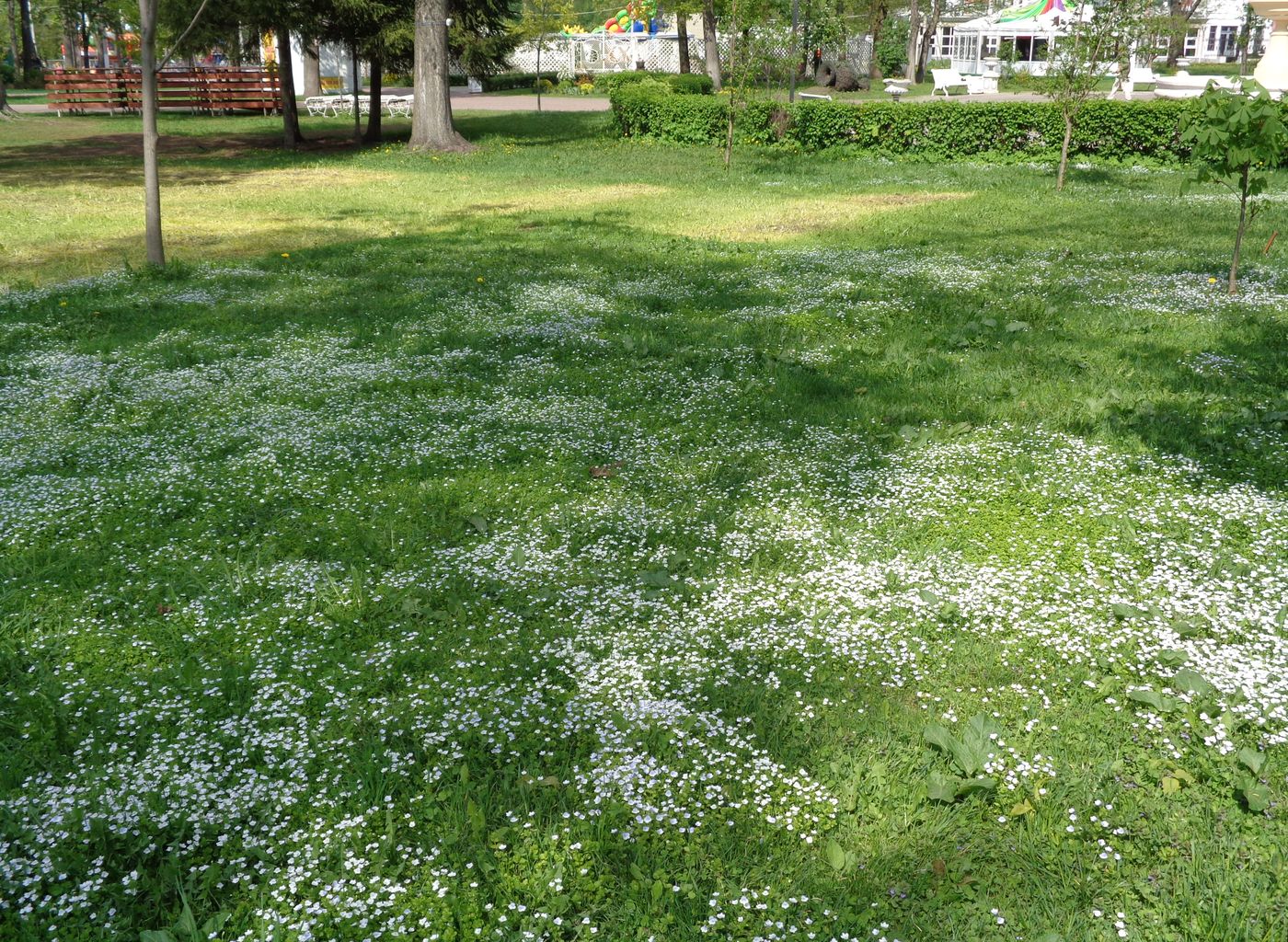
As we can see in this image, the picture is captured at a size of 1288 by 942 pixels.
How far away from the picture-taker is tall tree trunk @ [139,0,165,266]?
9953 millimetres

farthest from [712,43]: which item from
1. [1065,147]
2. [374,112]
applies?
[1065,147]

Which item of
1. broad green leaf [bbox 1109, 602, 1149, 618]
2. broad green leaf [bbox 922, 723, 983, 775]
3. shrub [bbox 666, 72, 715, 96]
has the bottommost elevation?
broad green leaf [bbox 922, 723, 983, 775]

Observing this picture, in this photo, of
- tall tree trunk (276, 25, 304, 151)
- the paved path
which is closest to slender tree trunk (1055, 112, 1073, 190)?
tall tree trunk (276, 25, 304, 151)

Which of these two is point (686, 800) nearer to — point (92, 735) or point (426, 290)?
point (92, 735)

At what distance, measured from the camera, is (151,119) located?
34.4 feet

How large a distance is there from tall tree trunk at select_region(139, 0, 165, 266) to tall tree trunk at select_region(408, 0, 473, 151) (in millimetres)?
13363

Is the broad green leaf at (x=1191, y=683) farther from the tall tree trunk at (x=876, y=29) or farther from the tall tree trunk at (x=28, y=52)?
the tall tree trunk at (x=28, y=52)

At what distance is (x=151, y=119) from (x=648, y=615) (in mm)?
9137

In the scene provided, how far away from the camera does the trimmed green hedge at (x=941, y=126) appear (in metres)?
19.9

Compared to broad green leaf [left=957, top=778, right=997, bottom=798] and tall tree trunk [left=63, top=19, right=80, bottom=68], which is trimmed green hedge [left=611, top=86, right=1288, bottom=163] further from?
tall tree trunk [left=63, top=19, right=80, bottom=68]

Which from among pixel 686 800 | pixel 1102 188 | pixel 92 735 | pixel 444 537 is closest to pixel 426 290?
pixel 444 537

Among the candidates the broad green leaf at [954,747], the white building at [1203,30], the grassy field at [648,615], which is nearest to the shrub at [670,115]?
the grassy field at [648,615]

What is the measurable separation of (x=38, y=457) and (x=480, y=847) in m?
4.61

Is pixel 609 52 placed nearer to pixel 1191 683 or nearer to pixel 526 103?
pixel 526 103
